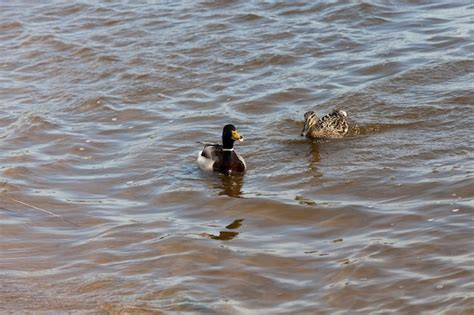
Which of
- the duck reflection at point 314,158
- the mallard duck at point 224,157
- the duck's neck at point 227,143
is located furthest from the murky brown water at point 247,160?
the duck's neck at point 227,143

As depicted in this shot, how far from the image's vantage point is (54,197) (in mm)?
11023

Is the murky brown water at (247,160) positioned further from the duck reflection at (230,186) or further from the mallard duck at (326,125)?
the mallard duck at (326,125)

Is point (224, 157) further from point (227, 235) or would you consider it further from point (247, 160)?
point (227, 235)

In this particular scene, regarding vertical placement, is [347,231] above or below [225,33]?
below

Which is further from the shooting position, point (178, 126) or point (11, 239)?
point (178, 126)

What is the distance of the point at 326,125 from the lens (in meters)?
12.5

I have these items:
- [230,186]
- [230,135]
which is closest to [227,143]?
[230,135]

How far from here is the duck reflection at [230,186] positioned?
36.3 feet

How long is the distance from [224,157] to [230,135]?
349mm

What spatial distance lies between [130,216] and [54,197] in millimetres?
1163

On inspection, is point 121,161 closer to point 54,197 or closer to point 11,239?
point 54,197

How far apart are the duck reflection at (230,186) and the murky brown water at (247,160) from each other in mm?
40

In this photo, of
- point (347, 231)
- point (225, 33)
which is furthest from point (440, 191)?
point (225, 33)

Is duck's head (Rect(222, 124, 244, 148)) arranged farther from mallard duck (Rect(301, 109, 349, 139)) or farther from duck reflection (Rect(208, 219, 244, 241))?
duck reflection (Rect(208, 219, 244, 241))
